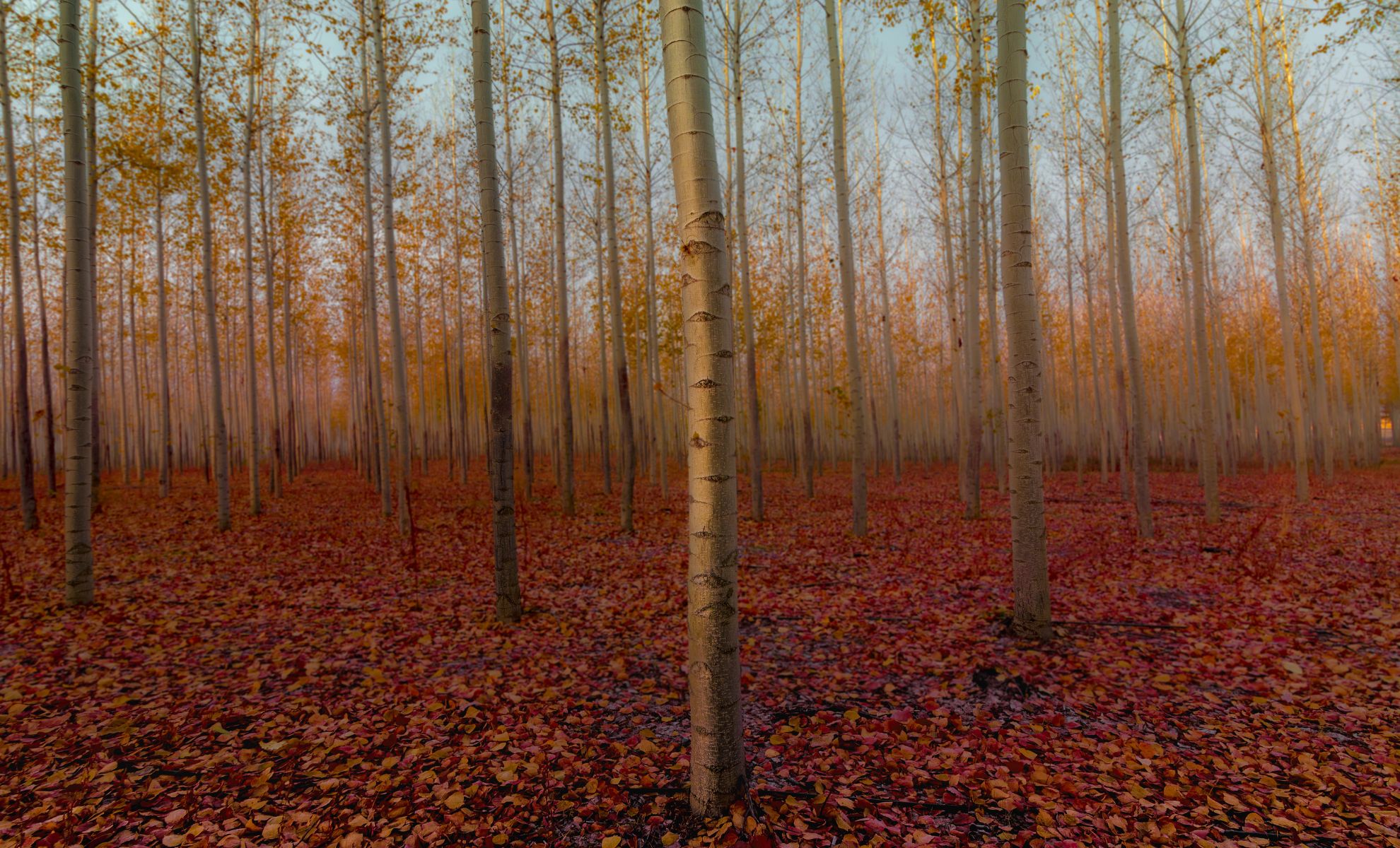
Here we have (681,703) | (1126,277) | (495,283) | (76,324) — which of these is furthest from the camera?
(1126,277)

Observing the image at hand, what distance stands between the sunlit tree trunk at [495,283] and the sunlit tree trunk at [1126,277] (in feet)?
24.0

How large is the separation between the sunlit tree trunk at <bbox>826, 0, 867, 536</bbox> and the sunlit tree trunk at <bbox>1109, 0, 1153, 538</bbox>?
127 inches

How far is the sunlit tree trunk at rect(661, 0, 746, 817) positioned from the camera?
236 cm

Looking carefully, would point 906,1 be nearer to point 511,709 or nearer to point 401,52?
point 401,52

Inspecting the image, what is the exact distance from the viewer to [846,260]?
890 centimetres

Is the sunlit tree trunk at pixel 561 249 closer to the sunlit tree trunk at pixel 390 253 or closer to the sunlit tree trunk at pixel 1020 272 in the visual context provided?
the sunlit tree trunk at pixel 390 253

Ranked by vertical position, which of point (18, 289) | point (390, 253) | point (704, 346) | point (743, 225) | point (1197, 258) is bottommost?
A: point (704, 346)

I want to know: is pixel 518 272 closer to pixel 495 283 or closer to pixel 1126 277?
pixel 495 283

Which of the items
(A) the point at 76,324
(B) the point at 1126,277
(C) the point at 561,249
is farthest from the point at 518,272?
(B) the point at 1126,277

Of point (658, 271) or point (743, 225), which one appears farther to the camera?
point (658, 271)

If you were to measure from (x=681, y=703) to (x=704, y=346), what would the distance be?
246 centimetres

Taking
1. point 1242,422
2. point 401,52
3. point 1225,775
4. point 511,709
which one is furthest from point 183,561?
point 1242,422

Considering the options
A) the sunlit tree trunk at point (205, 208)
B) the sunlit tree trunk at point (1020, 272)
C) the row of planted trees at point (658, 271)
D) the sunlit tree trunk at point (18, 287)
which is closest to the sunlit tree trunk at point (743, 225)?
the row of planted trees at point (658, 271)

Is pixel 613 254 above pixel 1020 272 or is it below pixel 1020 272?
above
